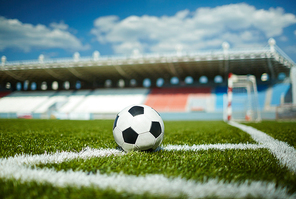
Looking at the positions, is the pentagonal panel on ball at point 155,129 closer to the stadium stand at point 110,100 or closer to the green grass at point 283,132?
the green grass at point 283,132

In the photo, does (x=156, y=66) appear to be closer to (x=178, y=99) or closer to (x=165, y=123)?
(x=178, y=99)


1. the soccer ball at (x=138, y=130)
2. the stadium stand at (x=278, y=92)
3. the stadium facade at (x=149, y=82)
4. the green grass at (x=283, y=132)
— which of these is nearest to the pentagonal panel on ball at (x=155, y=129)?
the soccer ball at (x=138, y=130)

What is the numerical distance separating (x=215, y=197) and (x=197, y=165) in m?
0.67

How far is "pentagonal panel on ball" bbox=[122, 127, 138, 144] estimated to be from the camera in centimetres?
222

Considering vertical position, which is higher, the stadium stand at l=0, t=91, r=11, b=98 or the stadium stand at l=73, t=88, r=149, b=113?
the stadium stand at l=0, t=91, r=11, b=98

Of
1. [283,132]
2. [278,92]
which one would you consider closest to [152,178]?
[283,132]

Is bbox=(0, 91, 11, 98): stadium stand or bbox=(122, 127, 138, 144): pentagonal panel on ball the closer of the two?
bbox=(122, 127, 138, 144): pentagonal panel on ball

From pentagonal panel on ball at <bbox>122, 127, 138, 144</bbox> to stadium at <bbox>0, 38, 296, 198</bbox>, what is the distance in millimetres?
149

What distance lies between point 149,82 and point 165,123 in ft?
61.7

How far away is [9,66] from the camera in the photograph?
25391 millimetres

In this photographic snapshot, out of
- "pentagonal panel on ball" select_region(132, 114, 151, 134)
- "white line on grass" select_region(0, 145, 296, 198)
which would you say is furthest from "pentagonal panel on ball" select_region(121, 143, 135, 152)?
"white line on grass" select_region(0, 145, 296, 198)

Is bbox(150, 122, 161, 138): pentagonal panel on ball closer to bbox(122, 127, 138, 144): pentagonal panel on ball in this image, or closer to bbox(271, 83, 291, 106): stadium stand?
bbox(122, 127, 138, 144): pentagonal panel on ball

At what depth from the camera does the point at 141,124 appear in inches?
88.3

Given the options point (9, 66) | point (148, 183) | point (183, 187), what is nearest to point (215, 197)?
point (183, 187)
